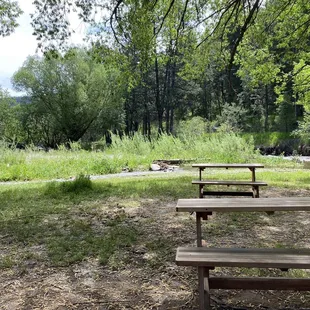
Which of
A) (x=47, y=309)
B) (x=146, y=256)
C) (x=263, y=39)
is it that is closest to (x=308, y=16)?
(x=263, y=39)

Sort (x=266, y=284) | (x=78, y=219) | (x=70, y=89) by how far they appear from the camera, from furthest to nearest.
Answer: (x=70, y=89)
(x=78, y=219)
(x=266, y=284)

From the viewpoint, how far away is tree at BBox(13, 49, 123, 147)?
1037 inches

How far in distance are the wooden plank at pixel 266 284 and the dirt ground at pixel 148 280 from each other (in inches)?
8.0

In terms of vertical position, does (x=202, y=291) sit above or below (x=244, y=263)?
below

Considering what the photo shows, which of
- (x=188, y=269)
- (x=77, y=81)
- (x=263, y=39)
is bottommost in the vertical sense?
(x=188, y=269)

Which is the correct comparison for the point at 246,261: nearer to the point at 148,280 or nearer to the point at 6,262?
the point at 148,280

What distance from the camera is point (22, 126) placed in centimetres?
3091

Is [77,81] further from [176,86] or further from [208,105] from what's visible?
[208,105]

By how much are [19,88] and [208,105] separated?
2196 cm

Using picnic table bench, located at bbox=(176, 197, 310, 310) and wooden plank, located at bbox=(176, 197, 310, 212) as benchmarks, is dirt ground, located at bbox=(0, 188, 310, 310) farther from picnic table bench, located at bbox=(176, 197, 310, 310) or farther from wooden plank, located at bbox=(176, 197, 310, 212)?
wooden plank, located at bbox=(176, 197, 310, 212)

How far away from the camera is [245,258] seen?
169 cm

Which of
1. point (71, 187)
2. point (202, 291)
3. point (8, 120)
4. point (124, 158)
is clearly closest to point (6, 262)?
point (202, 291)

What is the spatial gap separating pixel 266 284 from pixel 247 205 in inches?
18.6

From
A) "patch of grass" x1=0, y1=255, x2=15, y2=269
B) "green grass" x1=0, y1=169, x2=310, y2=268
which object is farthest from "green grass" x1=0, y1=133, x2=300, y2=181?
"patch of grass" x1=0, y1=255, x2=15, y2=269
